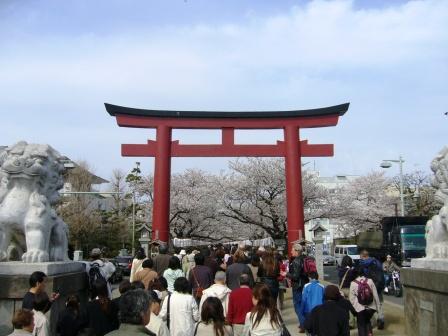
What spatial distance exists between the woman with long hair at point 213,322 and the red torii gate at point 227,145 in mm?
17651

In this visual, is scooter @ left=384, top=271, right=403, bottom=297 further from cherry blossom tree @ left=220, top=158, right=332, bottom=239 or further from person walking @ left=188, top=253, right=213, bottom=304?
cherry blossom tree @ left=220, top=158, right=332, bottom=239

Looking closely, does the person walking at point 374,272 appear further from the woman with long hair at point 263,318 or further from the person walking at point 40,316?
the person walking at point 40,316

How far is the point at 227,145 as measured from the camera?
22.5 metres

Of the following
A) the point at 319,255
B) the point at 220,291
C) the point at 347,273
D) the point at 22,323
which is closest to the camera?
the point at 22,323

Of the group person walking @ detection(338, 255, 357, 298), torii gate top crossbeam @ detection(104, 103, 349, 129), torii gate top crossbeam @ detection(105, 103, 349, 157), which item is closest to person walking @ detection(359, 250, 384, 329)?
person walking @ detection(338, 255, 357, 298)

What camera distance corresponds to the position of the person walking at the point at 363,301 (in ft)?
24.0

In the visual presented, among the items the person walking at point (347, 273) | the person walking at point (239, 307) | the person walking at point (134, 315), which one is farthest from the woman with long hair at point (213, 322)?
the person walking at point (347, 273)

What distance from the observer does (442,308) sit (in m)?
5.91

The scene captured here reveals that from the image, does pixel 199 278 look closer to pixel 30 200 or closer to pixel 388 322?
pixel 30 200

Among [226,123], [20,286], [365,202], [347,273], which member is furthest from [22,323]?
[365,202]

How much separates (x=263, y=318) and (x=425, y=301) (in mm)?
3166

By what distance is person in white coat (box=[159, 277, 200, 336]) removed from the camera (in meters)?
5.11

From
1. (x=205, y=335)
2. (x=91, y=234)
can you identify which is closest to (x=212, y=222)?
(x=91, y=234)

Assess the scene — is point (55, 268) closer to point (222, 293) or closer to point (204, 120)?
point (222, 293)
